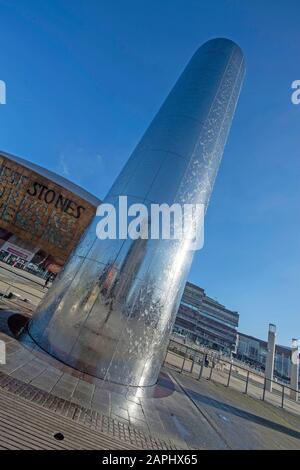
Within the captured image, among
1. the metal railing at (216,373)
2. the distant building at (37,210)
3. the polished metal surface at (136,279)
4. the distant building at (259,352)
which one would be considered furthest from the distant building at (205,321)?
the polished metal surface at (136,279)

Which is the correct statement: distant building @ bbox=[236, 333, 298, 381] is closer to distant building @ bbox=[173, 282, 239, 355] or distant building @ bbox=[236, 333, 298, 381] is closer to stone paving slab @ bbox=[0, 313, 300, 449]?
distant building @ bbox=[173, 282, 239, 355]

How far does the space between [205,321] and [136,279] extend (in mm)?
71027

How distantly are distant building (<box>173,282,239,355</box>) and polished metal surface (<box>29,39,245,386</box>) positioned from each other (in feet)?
210

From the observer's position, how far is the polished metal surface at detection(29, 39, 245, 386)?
346cm

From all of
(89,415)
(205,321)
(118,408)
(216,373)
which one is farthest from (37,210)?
(205,321)

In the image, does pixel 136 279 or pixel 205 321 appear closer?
pixel 136 279

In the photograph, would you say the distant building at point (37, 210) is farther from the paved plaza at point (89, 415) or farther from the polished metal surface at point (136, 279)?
the paved plaza at point (89, 415)

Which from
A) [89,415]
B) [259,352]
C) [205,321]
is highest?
[205,321]

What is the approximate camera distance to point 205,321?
68500 millimetres

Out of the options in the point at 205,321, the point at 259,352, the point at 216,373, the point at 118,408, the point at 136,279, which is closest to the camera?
the point at 118,408

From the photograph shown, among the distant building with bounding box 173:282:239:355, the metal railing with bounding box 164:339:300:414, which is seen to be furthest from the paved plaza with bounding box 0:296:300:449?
the distant building with bounding box 173:282:239:355

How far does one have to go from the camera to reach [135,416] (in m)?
2.70

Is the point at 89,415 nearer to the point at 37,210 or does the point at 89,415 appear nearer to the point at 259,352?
the point at 37,210

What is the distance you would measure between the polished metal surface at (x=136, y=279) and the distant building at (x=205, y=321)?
6416 centimetres
